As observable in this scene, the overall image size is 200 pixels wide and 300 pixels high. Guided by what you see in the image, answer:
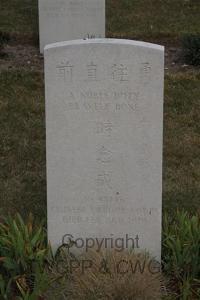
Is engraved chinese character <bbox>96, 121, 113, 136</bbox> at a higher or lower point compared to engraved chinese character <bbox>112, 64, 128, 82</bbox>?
lower

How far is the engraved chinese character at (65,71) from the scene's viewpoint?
13.5 feet

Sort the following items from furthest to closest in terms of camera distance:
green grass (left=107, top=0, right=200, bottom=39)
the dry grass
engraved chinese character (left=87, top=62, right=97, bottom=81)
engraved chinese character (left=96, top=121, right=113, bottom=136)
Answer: green grass (left=107, top=0, right=200, bottom=39) < engraved chinese character (left=96, top=121, right=113, bottom=136) < engraved chinese character (left=87, top=62, right=97, bottom=81) < the dry grass

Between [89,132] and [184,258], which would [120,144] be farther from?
[184,258]

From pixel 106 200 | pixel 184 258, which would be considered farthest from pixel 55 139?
pixel 184 258

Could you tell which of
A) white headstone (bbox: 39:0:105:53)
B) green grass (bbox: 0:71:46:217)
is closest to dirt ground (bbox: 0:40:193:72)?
white headstone (bbox: 39:0:105:53)

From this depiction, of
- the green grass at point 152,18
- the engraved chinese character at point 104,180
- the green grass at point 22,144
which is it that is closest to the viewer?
the engraved chinese character at point 104,180

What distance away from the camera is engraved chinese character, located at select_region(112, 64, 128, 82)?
4.12m

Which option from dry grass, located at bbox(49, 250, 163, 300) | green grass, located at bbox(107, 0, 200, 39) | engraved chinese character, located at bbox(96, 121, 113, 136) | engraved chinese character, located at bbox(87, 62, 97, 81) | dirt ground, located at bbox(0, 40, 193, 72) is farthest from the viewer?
green grass, located at bbox(107, 0, 200, 39)

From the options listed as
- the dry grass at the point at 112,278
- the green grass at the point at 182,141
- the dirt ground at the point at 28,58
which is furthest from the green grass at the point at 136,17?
the dry grass at the point at 112,278

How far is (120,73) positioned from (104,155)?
54 cm

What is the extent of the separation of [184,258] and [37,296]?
0.99 metres

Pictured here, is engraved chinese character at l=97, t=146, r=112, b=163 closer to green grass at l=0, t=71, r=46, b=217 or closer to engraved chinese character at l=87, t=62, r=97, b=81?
engraved chinese character at l=87, t=62, r=97, b=81

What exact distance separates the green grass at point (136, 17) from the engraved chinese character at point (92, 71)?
7128mm

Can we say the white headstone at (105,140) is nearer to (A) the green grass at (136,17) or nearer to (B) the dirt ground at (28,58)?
(B) the dirt ground at (28,58)
